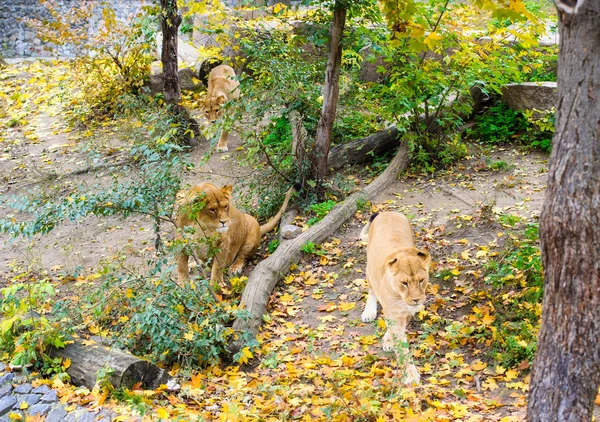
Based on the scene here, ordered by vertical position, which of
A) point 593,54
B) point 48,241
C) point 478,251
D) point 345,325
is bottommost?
point 48,241

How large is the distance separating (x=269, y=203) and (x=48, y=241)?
349cm

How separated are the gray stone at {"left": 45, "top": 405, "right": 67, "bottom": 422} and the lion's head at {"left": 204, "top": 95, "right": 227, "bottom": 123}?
811 cm

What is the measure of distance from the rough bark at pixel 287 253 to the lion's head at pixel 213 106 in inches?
150

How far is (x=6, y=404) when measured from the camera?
5191 millimetres

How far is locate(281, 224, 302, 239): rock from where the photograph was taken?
339 inches

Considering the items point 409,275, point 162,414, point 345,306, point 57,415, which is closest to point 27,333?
point 57,415

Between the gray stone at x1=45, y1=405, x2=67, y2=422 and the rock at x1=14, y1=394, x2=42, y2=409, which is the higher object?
the gray stone at x1=45, y1=405, x2=67, y2=422

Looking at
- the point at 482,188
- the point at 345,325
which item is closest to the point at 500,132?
the point at 482,188

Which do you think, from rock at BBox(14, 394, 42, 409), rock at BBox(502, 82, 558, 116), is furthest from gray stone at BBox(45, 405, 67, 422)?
rock at BBox(502, 82, 558, 116)

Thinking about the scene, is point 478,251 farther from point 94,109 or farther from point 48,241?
point 94,109

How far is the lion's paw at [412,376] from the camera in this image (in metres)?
5.28

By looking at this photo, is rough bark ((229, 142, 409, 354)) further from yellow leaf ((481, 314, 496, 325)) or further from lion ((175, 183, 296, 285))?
yellow leaf ((481, 314, 496, 325))

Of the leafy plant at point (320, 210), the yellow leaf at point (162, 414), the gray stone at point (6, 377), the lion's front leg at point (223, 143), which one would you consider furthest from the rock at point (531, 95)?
the gray stone at point (6, 377)

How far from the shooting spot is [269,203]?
9.56 metres
